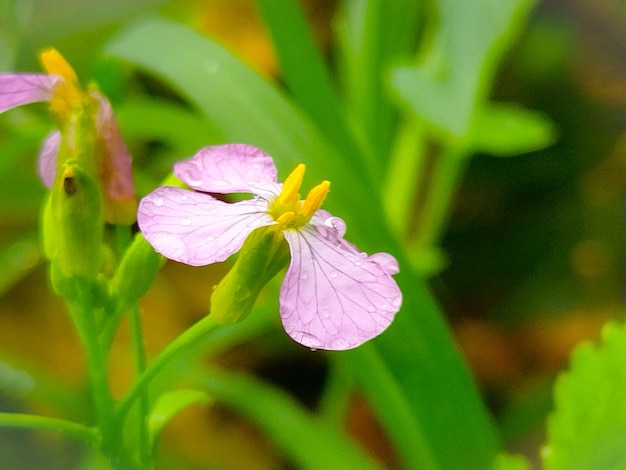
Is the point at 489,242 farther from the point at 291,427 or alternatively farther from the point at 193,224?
the point at 193,224

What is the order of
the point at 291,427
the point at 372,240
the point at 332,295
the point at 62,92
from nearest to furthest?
the point at 332,295
the point at 62,92
the point at 372,240
the point at 291,427

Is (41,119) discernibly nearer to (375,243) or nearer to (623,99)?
(375,243)

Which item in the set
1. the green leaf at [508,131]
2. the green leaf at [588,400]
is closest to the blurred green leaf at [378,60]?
the green leaf at [508,131]

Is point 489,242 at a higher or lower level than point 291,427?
higher

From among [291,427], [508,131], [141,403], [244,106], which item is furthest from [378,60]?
[141,403]

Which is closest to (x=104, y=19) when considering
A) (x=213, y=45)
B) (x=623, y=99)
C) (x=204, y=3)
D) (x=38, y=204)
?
(x=204, y=3)

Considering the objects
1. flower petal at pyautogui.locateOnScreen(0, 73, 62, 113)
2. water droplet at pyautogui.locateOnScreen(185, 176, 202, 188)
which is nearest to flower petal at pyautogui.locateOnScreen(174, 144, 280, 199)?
water droplet at pyautogui.locateOnScreen(185, 176, 202, 188)
